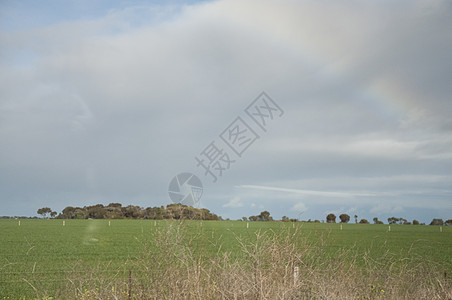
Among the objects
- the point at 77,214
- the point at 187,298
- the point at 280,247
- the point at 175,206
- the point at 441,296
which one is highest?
the point at 77,214

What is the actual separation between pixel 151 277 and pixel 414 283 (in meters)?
5.35

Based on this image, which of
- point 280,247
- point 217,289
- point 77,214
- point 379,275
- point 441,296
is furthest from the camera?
point 77,214

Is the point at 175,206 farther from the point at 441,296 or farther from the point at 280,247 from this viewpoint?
the point at 441,296

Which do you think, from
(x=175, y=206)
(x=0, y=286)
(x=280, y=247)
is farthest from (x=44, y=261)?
(x=280, y=247)

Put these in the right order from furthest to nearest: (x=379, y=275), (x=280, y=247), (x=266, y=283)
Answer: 1. (x=379, y=275)
2. (x=280, y=247)
3. (x=266, y=283)

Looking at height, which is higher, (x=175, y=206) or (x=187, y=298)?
(x=175, y=206)

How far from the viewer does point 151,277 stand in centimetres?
709

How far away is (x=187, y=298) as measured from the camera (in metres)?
6.58

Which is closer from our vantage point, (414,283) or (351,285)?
(351,285)

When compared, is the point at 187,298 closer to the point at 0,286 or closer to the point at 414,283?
the point at 414,283

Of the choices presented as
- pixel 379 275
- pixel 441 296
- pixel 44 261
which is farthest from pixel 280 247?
pixel 44 261

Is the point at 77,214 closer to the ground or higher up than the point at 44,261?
higher up

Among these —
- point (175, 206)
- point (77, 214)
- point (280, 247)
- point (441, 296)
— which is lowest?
point (441, 296)

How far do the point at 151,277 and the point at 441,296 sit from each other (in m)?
5.38
